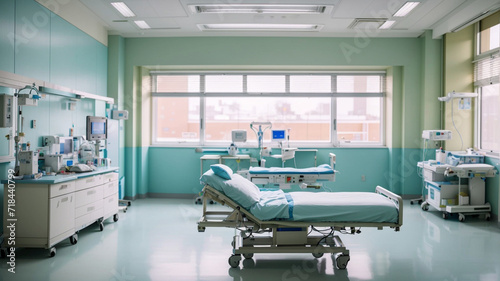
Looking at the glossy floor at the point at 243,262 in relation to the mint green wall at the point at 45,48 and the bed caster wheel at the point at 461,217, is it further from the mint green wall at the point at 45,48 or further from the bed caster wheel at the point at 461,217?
the mint green wall at the point at 45,48

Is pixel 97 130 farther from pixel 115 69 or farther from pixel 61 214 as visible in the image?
pixel 115 69

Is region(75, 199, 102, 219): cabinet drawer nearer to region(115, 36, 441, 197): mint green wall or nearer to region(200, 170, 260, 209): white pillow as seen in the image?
region(200, 170, 260, 209): white pillow

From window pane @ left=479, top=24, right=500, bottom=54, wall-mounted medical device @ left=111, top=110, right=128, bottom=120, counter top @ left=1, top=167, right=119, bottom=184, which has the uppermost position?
window pane @ left=479, top=24, right=500, bottom=54

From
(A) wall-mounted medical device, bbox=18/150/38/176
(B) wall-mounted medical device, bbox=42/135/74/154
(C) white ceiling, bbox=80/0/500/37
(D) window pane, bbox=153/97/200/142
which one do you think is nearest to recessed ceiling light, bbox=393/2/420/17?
(C) white ceiling, bbox=80/0/500/37

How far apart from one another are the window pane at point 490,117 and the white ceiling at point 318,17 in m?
1.23

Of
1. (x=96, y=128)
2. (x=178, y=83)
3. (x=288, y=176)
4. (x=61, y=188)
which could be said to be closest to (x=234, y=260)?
Answer: (x=288, y=176)

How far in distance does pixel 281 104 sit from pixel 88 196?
13.2 ft

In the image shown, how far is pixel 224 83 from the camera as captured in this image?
22.6 feet

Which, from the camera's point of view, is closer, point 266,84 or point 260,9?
point 260,9

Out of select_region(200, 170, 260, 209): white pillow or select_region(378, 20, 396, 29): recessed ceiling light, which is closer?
select_region(200, 170, 260, 209): white pillow

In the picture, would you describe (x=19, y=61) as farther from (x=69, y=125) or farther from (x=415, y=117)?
(x=415, y=117)

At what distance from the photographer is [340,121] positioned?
6.91 metres

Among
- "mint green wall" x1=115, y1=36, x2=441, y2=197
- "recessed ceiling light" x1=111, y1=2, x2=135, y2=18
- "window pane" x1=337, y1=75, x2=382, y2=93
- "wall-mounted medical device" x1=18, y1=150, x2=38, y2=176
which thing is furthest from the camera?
"window pane" x1=337, y1=75, x2=382, y2=93

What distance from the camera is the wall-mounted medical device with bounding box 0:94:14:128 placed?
3.28 m
